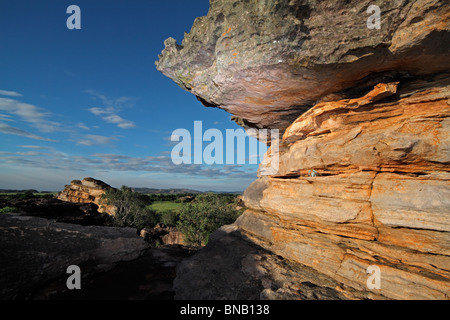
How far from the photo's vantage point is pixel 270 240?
1180 cm

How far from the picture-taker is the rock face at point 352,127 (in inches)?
259

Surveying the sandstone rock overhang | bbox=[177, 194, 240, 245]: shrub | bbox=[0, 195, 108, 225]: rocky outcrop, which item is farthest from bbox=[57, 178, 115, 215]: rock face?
the sandstone rock overhang

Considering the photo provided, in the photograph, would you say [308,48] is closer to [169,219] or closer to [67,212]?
[67,212]

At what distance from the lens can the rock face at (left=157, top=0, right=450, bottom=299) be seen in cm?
657

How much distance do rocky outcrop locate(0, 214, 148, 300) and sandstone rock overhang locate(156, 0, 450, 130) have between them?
1111 cm

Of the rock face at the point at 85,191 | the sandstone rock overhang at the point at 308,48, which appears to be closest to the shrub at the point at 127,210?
the rock face at the point at 85,191

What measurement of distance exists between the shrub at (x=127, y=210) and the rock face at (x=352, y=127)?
3676 cm

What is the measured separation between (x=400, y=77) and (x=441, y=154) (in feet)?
12.2

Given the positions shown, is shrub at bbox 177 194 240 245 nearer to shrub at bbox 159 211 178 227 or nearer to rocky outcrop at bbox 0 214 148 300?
rocky outcrop at bbox 0 214 148 300

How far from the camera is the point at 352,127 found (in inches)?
370

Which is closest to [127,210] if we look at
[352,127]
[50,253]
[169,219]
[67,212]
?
[67,212]

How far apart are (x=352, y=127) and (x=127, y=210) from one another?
45.4 metres
